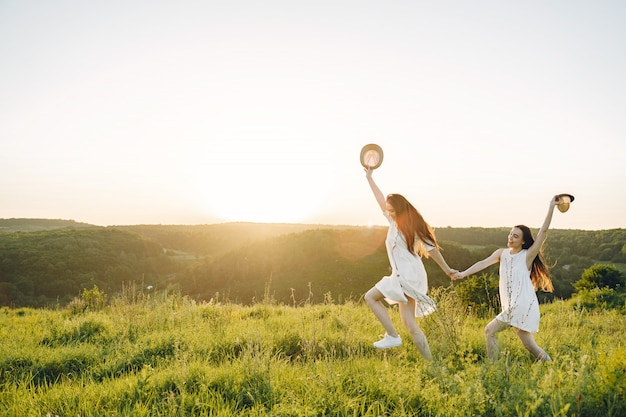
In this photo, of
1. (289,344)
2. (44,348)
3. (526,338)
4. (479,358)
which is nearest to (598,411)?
(526,338)

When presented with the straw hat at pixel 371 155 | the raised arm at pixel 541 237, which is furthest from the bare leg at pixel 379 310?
the raised arm at pixel 541 237

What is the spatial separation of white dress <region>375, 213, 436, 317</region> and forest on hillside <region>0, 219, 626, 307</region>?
5953 cm

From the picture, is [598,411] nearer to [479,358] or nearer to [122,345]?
[479,358]

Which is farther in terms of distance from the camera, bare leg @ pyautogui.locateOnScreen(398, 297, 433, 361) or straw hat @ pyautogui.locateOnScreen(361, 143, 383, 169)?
straw hat @ pyautogui.locateOnScreen(361, 143, 383, 169)

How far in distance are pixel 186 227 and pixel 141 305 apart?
Answer: 471 feet

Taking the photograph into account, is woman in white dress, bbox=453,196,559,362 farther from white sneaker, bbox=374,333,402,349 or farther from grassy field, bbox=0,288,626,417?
white sneaker, bbox=374,333,402,349

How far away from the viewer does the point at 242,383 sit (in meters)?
4.09

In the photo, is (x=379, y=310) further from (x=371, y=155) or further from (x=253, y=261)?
(x=253, y=261)

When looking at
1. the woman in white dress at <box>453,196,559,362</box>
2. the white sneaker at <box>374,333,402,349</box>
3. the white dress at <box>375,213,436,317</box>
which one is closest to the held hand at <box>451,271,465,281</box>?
the woman in white dress at <box>453,196,559,362</box>

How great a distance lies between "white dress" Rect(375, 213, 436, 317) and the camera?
502 cm

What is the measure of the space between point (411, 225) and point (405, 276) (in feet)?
2.29

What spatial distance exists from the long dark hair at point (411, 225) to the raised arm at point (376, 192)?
1.02 feet

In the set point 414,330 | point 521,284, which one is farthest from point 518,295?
point 414,330

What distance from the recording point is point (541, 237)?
5.11m
